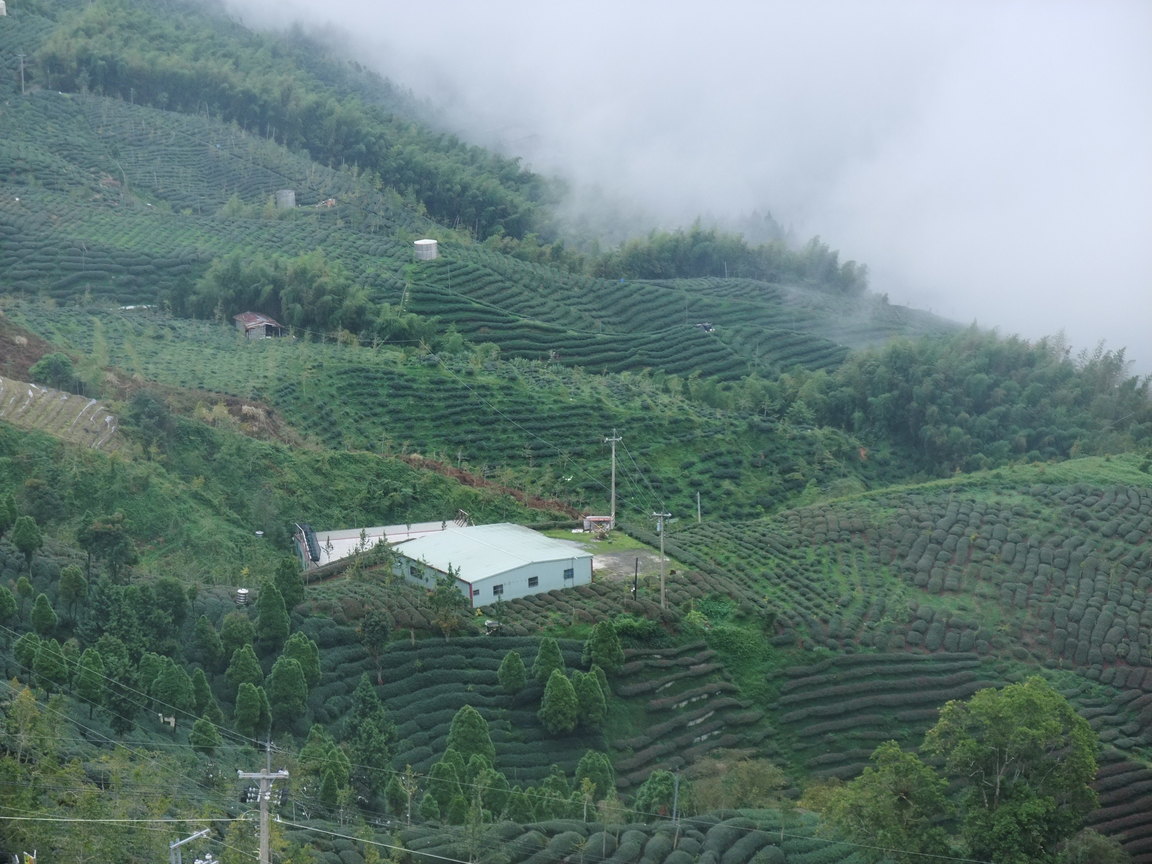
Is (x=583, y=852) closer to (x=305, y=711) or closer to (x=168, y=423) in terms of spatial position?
(x=305, y=711)

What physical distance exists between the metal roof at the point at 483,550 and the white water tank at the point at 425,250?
26.9m

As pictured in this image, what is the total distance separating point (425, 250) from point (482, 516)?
24.6m

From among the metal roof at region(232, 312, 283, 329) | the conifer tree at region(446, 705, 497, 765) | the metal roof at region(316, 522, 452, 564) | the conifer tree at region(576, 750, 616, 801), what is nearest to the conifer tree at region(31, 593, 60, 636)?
the conifer tree at region(446, 705, 497, 765)

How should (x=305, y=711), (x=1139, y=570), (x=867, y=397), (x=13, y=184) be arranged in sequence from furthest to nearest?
(x=13, y=184) < (x=867, y=397) < (x=1139, y=570) < (x=305, y=711)

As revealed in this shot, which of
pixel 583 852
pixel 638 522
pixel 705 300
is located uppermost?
pixel 705 300

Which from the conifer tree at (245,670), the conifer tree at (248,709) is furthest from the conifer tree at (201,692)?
the conifer tree at (245,670)

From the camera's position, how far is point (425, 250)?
6712cm

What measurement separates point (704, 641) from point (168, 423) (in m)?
15.9

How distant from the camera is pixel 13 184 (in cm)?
6744

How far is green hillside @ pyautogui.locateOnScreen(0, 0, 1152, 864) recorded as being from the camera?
27891 mm

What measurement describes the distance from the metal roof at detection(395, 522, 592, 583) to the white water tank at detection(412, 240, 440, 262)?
26.9 metres

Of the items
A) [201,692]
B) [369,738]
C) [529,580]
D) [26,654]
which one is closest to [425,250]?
[529,580]

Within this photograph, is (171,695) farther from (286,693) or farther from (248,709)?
(286,693)

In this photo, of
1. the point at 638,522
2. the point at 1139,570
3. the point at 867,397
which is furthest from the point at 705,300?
the point at 1139,570
